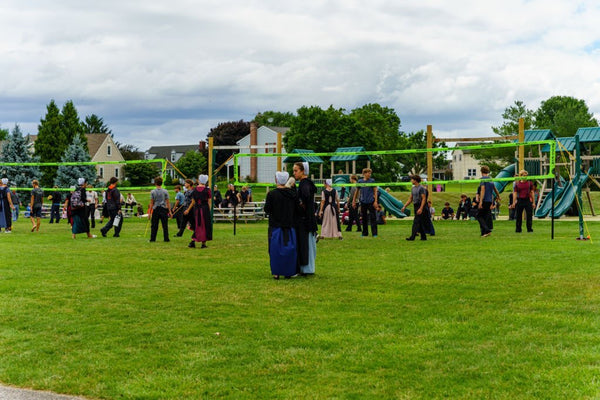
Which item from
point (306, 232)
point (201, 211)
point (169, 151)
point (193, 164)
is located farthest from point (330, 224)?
point (169, 151)

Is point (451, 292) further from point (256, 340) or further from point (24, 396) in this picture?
point (24, 396)

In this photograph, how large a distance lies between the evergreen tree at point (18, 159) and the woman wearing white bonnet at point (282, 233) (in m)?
48.5

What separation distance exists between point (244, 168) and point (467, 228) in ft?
216

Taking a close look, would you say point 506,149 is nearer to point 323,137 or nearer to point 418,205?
point 323,137

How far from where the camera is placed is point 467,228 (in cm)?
2412

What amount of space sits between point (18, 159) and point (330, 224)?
43615mm

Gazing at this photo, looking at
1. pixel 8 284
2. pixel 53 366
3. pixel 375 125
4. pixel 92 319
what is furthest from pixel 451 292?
pixel 375 125

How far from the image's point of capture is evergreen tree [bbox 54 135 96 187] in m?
57.9

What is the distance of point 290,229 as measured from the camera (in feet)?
38.3

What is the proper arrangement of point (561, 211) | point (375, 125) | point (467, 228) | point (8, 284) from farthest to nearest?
point (375, 125)
point (561, 211)
point (467, 228)
point (8, 284)

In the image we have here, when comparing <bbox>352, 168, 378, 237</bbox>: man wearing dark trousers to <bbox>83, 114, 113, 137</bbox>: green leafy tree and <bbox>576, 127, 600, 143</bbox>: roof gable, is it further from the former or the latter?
<bbox>83, 114, 113, 137</bbox>: green leafy tree

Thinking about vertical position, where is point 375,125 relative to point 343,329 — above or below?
above

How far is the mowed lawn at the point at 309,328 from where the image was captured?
555 centimetres

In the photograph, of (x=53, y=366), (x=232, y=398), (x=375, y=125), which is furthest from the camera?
(x=375, y=125)
